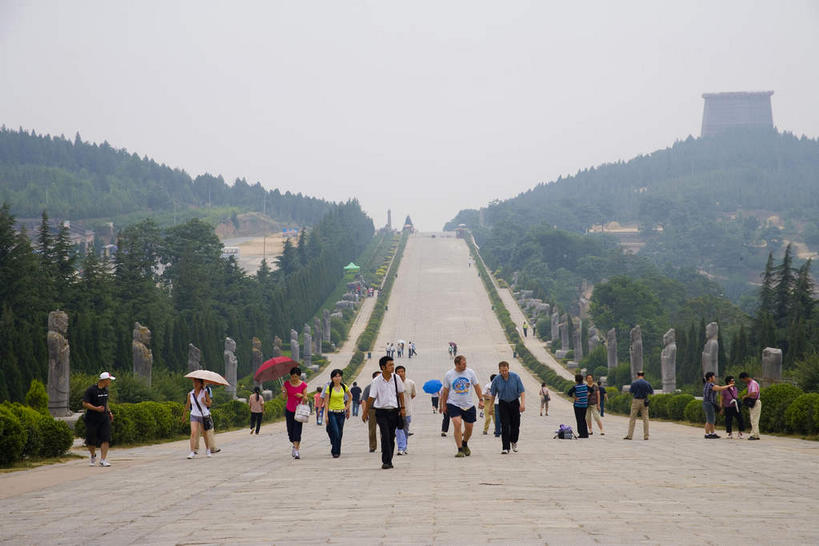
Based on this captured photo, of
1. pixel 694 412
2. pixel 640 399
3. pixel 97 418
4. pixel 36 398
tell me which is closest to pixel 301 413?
pixel 97 418

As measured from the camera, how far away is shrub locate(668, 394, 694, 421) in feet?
87.5

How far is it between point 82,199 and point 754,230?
105 meters

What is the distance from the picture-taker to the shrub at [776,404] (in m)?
19.8

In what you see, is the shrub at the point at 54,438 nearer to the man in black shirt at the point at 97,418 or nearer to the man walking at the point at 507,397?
the man in black shirt at the point at 97,418

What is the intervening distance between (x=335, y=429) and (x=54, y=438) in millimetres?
4316

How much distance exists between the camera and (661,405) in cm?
2850

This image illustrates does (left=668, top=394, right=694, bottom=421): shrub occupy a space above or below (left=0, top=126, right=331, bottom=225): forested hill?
below

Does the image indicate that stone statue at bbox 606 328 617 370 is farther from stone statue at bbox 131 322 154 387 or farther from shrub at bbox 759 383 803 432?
shrub at bbox 759 383 803 432

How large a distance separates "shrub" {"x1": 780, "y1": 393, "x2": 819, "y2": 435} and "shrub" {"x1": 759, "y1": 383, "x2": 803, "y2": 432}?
53cm

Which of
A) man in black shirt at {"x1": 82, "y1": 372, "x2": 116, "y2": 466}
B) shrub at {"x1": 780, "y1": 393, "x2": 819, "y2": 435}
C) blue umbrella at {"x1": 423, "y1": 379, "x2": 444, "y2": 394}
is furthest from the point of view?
blue umbrella at {"x1": 423, "y1": 379, "x2": 444, "y2": 394}

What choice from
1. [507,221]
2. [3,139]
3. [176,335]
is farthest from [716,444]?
[3,139]

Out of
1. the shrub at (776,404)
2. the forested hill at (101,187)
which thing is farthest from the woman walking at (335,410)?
the forested hill at (101,187)

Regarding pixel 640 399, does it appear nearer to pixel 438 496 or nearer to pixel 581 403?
pixel 581 403

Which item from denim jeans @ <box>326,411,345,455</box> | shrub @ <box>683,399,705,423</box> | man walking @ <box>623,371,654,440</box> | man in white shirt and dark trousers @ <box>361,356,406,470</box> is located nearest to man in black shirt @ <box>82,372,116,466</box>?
denim jeans @ <box>326,411,345,455</box>
